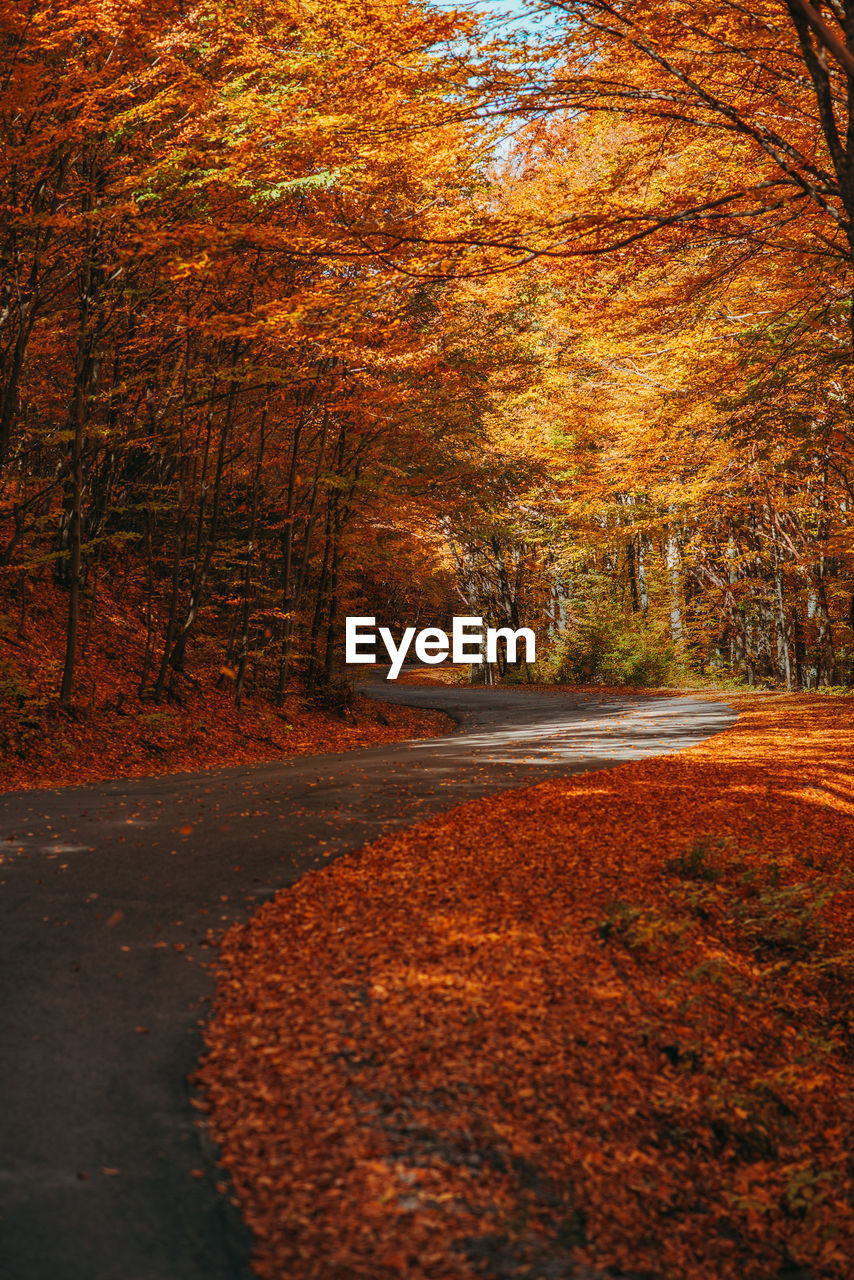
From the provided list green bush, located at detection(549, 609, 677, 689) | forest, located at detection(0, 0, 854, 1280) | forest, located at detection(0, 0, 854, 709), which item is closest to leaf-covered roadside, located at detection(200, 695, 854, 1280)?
forest, located at detection(0, 0, 854, 1280)

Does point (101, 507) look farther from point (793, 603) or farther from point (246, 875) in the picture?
point (793, 603)

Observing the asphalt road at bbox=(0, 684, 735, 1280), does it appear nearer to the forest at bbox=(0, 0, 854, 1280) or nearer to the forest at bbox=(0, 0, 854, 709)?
the forest at bbox=(0, 0, 854, 1280)

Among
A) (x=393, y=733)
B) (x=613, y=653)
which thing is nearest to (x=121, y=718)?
(x=393, y=733)

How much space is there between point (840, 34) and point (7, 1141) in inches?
338

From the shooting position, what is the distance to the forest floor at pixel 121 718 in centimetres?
1046

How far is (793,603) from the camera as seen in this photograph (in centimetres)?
2672

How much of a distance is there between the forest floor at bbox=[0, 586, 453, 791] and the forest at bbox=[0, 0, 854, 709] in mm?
249

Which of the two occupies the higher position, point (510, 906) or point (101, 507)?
point (101, 507)

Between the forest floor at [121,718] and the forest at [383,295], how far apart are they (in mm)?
249

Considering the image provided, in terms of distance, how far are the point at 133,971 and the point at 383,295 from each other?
9.29m

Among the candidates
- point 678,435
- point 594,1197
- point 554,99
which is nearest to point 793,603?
point 678,435

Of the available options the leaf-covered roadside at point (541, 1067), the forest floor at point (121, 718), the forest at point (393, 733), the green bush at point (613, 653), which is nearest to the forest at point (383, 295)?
the forest at point (393, 733)

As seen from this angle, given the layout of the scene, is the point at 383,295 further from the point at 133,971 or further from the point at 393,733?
the point at 133,971

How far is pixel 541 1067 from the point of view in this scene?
348 cm
